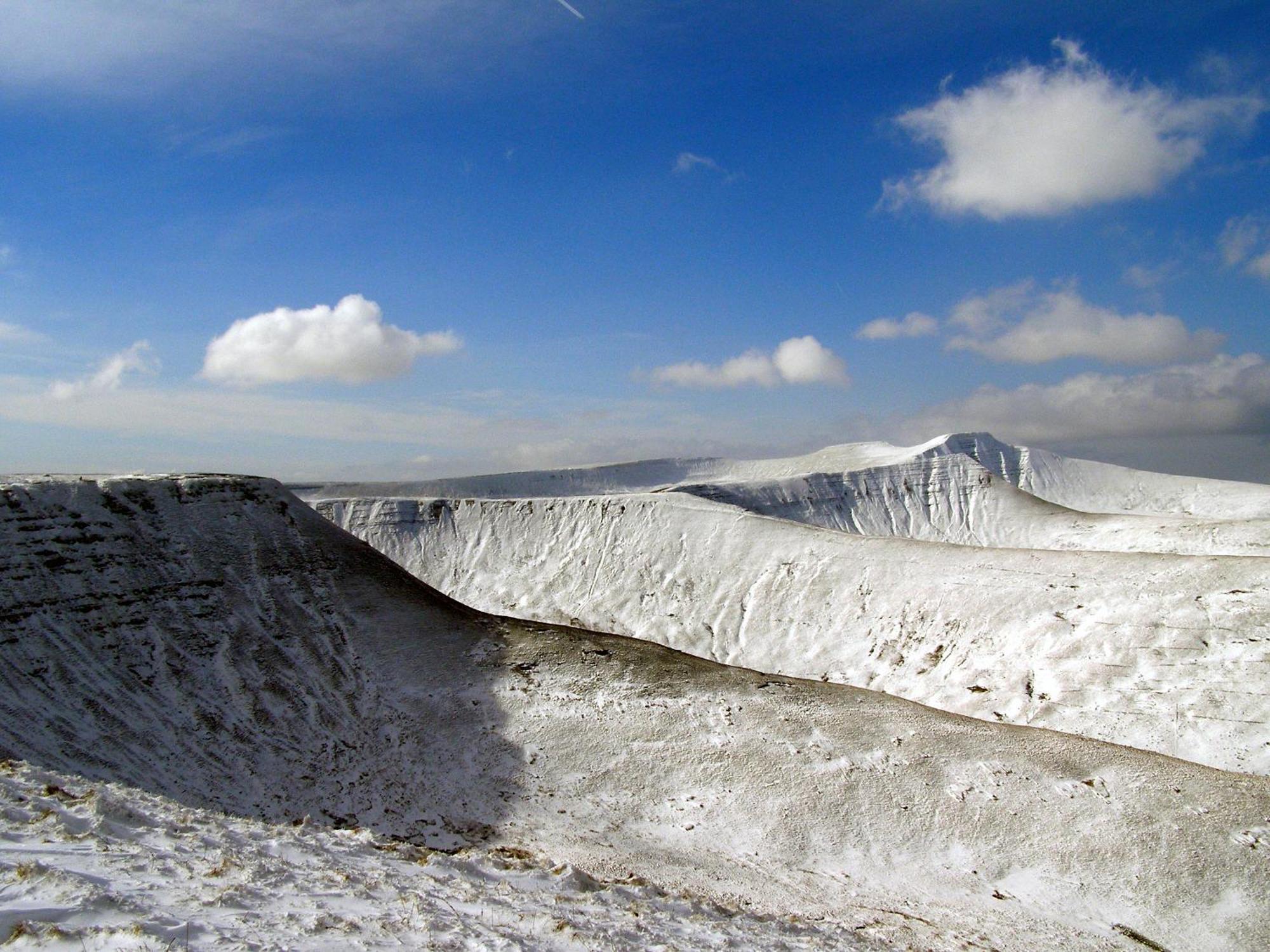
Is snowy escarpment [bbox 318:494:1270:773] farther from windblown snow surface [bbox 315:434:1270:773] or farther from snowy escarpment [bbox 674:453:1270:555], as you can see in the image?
snowy escarpment [bbox 674:453:1270:555]

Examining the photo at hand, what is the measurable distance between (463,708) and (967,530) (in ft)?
174

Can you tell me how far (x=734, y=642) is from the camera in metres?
36.4

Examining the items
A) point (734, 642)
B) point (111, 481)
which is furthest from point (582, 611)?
point (111, 481)

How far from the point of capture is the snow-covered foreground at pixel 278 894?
6762mm

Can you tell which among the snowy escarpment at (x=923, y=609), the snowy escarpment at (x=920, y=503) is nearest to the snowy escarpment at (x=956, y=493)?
the snowy escarpment at (x=920, y=503)

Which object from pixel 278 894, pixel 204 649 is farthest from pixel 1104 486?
pixel 278 894

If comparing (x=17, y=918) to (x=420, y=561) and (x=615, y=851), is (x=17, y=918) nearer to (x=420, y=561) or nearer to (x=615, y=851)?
(x=615, y=851)

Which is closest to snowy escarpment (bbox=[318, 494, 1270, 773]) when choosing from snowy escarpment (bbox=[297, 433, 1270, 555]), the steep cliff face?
the steep cliff face

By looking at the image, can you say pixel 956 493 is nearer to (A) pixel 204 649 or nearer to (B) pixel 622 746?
(B) pixel 622 746

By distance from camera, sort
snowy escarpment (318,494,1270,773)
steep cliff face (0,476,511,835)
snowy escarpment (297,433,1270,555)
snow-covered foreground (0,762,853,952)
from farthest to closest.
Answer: snowy escarpment (297,433,1270,555), snowy escarpment (318,494,1270,773), steep cliff face (0,476,511,835), snow-covered foreground (0,762,853,952)

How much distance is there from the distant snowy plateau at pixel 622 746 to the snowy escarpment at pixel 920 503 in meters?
28.0

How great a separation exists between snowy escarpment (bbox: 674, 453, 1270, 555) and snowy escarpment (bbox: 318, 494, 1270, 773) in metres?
18.2

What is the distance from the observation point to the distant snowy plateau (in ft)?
31.7

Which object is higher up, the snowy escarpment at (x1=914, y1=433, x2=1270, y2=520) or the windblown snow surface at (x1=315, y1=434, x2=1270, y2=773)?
the snowy escarpment at (x1=914, y1=433, x2=1270, y2=520)
